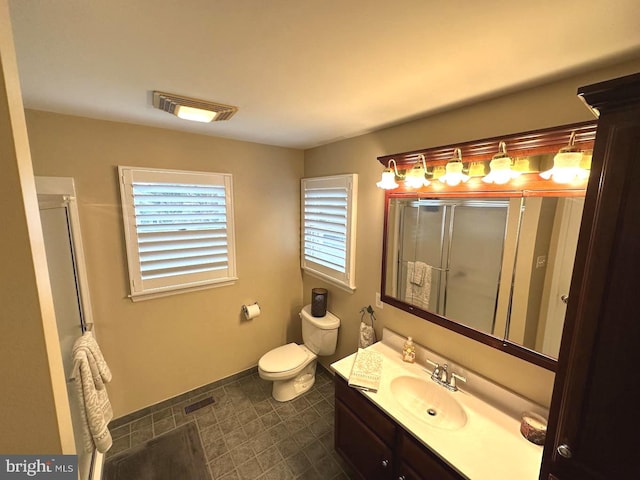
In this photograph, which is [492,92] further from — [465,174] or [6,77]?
[6,77]

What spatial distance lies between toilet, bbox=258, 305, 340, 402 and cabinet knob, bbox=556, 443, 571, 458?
1.69m

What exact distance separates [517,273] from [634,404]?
2.30 feet

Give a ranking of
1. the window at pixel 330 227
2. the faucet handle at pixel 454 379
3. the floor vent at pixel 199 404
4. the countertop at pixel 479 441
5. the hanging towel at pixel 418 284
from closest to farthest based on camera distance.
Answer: the countertop at pixel 479 441
the faucet handle at pixel 454 379
the hanging towel at pixel 418 284
the window at pixel 330 227
the floor vent at pixel 199 404

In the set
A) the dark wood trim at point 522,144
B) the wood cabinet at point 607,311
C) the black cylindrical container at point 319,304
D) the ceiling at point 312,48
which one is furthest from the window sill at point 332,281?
the wood cabinet at point 607,311

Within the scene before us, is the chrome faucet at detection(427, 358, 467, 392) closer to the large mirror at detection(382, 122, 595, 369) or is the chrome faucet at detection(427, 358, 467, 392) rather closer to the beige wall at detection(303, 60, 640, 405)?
the beige wall at detection(303, 60, 640, 405)

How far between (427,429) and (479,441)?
0.71ft

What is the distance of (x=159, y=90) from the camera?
1.29 metres

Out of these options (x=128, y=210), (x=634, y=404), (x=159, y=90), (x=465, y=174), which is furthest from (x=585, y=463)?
(x=128, y=210)

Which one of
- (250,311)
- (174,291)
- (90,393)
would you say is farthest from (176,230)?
(90,393)

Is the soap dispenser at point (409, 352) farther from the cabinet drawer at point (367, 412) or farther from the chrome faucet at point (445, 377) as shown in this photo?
the cabinet drawer at point (367, 412)

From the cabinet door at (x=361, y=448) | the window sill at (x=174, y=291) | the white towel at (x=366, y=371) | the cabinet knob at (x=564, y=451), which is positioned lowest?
the cabinet door at (x=361, y=448)

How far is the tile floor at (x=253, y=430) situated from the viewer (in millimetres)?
1753

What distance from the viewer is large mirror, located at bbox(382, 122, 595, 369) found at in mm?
1128

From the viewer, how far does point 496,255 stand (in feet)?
4.34
